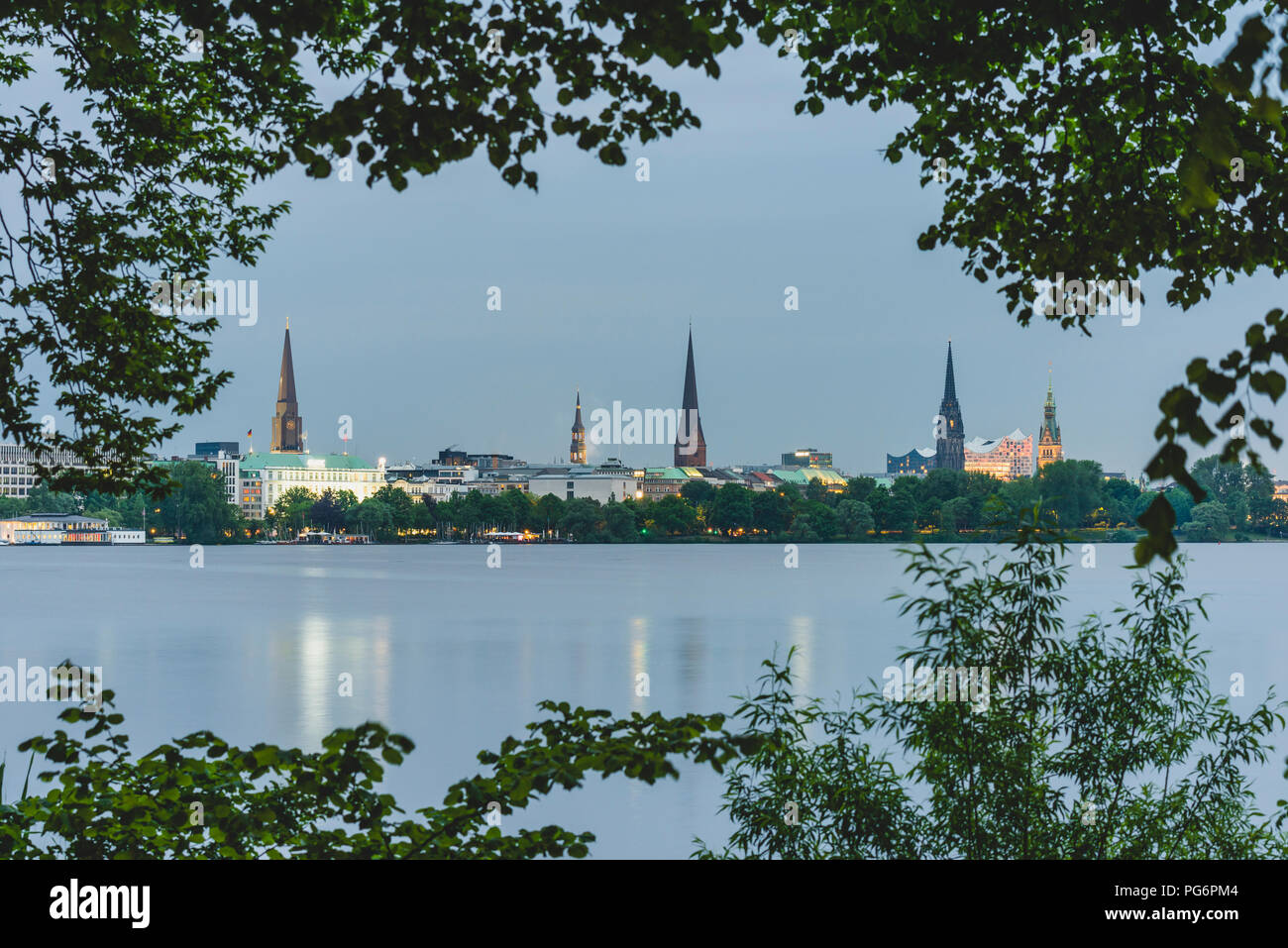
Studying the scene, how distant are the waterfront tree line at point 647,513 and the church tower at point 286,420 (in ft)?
56.0

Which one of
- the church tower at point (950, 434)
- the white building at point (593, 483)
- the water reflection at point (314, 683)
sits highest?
the church tower at point (950, 434)

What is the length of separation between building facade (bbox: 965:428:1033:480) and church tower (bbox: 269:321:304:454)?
334 ft

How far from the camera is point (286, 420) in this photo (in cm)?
18125

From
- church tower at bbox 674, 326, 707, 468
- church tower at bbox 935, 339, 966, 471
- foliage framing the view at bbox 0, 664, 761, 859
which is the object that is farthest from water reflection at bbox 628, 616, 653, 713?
church tower at bbox 935, 339, 966, 471

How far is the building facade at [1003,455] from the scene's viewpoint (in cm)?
16125

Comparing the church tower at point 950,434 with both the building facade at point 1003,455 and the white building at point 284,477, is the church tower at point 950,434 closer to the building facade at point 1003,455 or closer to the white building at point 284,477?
the building facade at point 1003,455

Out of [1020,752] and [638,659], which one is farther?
[638,659]

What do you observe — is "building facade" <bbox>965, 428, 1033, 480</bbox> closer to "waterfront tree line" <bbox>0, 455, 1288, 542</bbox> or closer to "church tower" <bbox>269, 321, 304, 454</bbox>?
"waterfront tree line" <bbox>0, 455, 1288, 542</bbox>

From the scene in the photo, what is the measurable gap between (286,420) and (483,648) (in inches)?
5936

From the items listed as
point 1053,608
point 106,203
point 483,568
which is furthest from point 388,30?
point 483,568

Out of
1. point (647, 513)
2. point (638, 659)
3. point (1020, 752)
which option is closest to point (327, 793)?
point (1020, 752)

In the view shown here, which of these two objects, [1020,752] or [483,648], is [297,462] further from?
[1020,752]

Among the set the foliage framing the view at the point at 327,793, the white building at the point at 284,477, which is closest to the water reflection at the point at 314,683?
the foliage framing the view at the point at 327,793

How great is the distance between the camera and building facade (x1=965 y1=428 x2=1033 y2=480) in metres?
161
